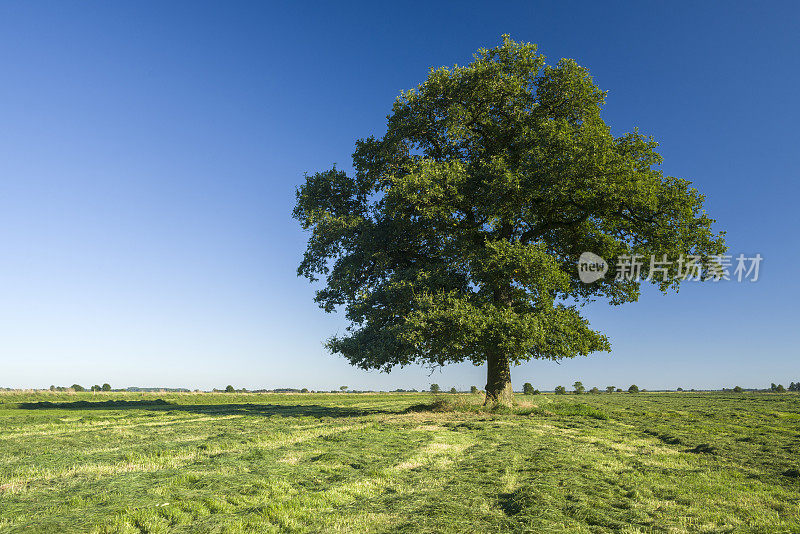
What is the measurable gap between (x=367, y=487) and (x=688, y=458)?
9.94 metres

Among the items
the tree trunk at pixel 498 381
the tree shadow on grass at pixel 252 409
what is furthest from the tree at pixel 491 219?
the tree shadow on grass at pixel 252 409

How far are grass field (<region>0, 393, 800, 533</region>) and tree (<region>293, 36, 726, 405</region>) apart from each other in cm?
576

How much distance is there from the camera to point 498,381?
2552cm

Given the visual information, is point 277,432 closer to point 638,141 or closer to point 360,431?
point 360,431

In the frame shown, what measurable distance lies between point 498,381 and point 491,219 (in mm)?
9322

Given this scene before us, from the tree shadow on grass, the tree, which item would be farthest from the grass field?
the tree shadow on grass

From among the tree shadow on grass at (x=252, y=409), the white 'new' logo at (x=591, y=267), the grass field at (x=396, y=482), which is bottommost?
Result: the tree shadow on grass at (x=252, y=409)

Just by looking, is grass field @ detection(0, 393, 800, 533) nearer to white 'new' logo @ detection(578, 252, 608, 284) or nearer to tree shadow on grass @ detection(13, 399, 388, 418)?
white 'new' logo @ detection(578, 252, 608, 284)

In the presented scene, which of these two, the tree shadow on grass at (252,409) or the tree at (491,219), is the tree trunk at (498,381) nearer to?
the tree at (491,219)

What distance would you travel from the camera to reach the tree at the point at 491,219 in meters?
21.6

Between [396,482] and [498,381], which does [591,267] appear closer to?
[498,381]

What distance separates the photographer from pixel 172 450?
1291cm

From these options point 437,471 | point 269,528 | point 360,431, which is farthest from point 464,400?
point 269,528

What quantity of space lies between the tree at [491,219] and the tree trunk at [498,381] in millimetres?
77
